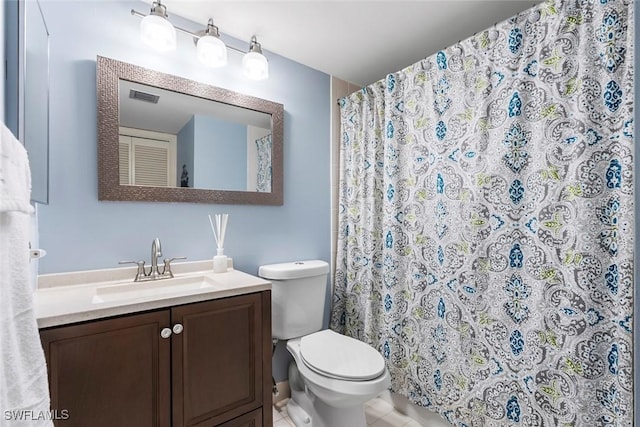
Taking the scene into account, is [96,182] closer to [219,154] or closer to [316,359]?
[219,154]

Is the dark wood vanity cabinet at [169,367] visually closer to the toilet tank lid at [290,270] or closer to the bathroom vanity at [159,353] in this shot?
the bathroom vanity at [159,353]

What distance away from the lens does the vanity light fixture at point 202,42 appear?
4.48ft

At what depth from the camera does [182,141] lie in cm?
162

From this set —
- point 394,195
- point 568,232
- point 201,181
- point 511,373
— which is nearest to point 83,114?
point 201,181

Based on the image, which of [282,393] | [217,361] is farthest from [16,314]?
[282,393]

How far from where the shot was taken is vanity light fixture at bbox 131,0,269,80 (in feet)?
4.48

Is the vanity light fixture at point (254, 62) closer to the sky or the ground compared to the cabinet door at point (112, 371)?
closer to the sky

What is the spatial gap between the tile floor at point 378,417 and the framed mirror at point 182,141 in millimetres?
1274

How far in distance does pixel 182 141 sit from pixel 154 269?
676mm

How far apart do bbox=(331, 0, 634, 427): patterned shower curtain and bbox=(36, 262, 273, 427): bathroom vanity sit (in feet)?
2.89

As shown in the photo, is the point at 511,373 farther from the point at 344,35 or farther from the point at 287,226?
the point at 344,35

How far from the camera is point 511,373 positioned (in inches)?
52.7

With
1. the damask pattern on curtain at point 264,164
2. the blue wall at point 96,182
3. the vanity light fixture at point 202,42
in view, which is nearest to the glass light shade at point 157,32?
the vanity light fixture at point 202,42

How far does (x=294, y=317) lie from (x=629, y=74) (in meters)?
1.80
